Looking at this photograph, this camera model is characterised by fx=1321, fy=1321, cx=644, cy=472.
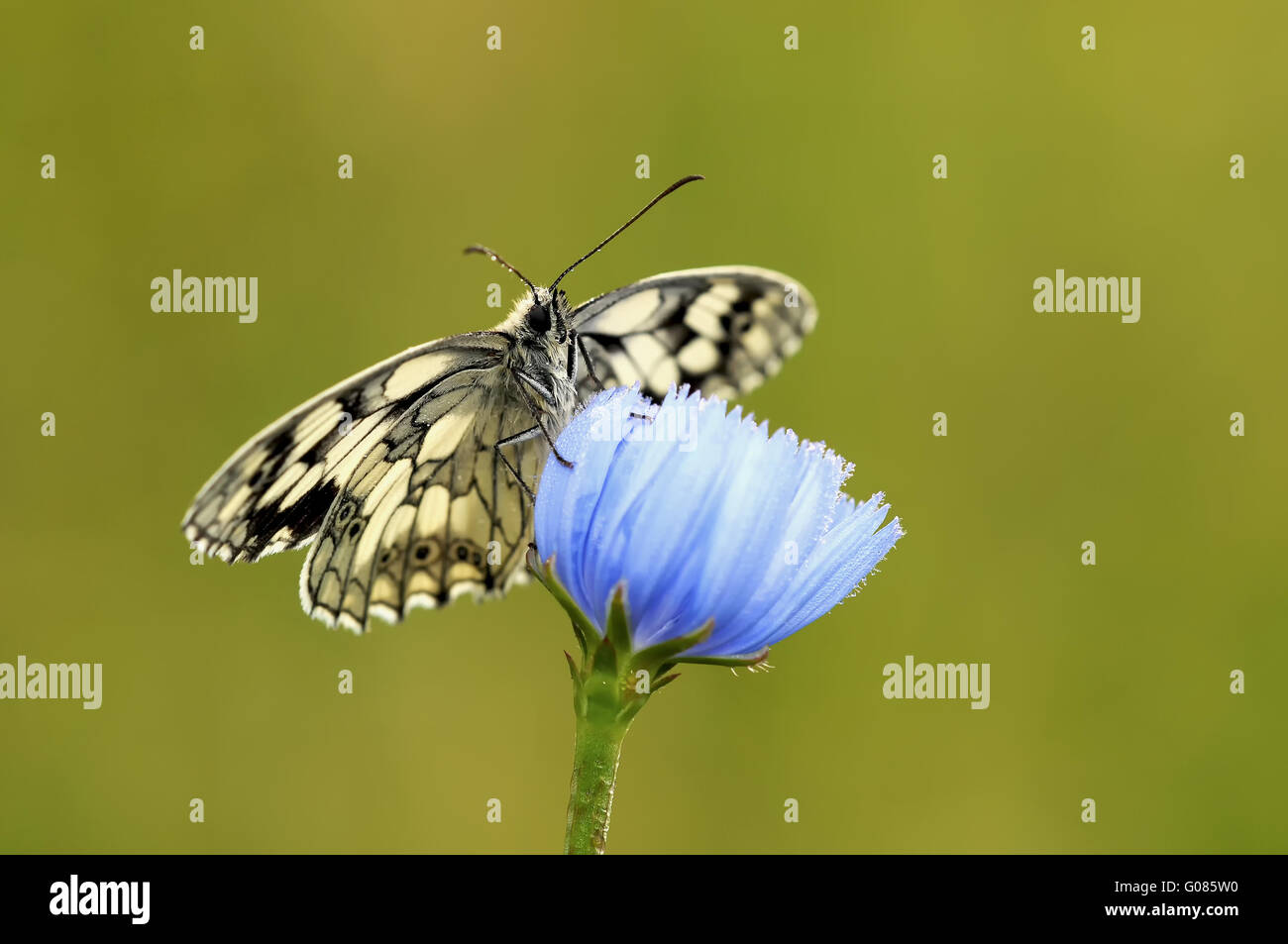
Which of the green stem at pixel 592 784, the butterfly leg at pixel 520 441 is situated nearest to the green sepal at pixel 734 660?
the green stem at pixel 592 784

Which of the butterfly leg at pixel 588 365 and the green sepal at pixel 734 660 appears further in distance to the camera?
the butterfly leg at pixel 588 365

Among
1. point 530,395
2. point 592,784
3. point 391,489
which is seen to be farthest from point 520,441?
point 592,784

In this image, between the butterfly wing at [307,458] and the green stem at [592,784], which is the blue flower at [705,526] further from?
the butterfly wing at [307,458]

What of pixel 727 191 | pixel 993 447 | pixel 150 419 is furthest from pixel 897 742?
pixel 150 419

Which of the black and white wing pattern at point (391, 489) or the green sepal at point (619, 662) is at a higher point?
the black and white wing pattern at point (391, 489)

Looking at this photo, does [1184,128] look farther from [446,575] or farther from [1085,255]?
[446,575]

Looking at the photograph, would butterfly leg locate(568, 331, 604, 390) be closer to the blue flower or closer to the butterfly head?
the butterfly head

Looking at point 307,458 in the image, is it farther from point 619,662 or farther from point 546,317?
point 619,662
